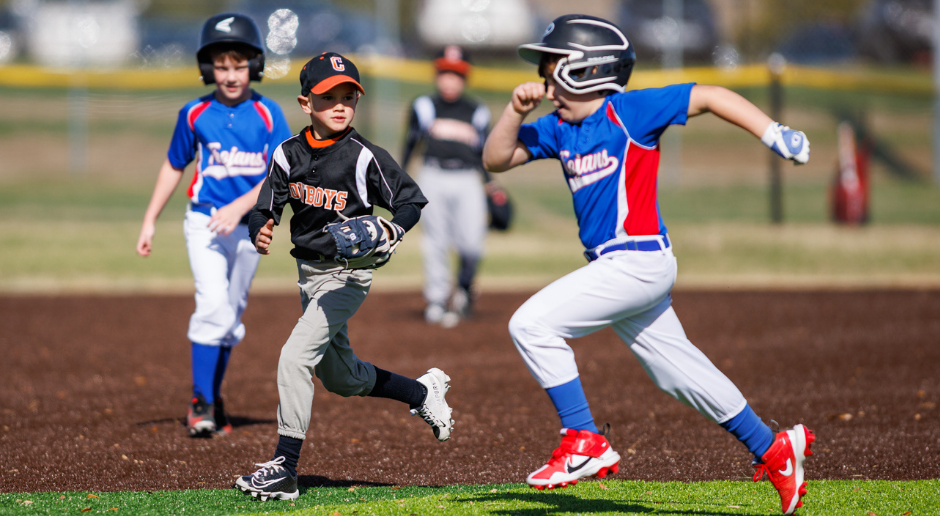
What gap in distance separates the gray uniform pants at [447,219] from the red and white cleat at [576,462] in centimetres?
569

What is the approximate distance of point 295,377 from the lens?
13.6 feet

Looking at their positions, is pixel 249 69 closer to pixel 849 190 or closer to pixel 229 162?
pixel 229 162

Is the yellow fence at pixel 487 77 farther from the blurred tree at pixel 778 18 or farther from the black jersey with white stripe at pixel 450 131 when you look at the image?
the black jersey with white stripe at pixel 450 131

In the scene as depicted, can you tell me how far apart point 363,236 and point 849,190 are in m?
12.6

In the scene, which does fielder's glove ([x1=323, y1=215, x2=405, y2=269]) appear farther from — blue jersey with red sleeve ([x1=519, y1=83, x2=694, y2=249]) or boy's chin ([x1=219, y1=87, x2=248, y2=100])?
boy's chin ([x1=219, y1=87, x2=248, y2=100])

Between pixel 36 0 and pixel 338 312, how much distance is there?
1979 cm

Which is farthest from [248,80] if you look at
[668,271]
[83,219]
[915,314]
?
[83,219]

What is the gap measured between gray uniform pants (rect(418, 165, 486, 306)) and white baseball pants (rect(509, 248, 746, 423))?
542 centimetres

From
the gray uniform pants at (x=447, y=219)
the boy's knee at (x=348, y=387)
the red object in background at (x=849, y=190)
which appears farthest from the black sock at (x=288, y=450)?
the red object in background at (x=849, y=190)

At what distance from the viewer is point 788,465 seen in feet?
12.4

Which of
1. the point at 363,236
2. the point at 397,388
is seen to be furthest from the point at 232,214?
the point at 363,236

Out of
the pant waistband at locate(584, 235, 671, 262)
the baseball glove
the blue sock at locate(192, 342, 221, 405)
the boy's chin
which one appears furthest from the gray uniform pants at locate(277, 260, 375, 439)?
the baseball glove

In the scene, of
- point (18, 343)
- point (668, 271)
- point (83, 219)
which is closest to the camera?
point (668, 271)

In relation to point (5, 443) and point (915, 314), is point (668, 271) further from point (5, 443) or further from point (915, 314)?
point (915, 314)
